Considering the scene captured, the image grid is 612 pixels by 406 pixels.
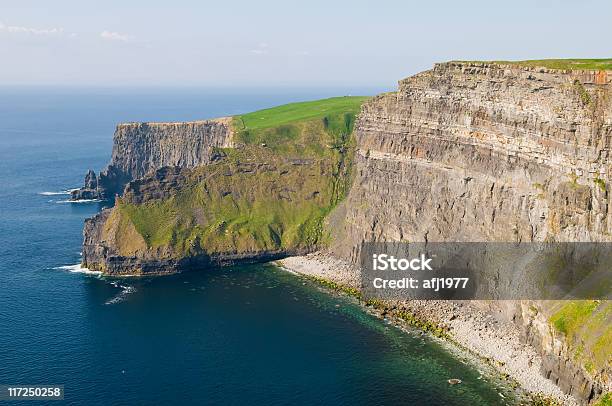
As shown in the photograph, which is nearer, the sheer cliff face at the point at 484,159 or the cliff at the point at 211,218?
the sheer cliff face at the point at 484,159

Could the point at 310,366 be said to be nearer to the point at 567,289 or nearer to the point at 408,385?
the point at 408,385

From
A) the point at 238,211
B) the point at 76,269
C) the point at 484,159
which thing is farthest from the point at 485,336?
the point at 76,269

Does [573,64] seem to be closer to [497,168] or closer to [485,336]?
[497,168]

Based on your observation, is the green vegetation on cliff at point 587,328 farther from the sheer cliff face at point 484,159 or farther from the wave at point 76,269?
the wave at point 76,269

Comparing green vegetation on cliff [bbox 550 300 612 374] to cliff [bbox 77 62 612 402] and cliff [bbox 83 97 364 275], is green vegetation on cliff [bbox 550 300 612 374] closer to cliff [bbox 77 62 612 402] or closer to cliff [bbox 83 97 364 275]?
cliff [bbox 77 62 612 402]

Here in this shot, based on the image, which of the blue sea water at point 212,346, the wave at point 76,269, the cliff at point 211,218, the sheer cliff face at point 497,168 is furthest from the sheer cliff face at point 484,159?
the wave at point 76,269

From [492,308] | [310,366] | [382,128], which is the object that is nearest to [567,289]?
[492,308]
